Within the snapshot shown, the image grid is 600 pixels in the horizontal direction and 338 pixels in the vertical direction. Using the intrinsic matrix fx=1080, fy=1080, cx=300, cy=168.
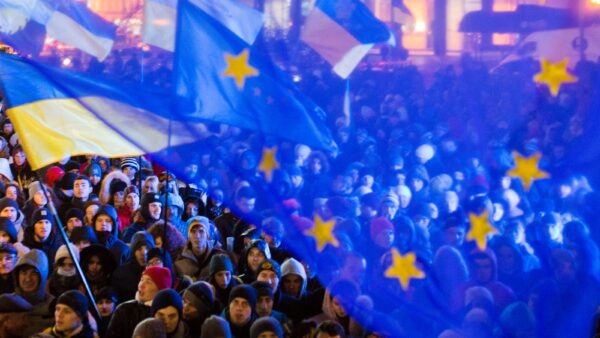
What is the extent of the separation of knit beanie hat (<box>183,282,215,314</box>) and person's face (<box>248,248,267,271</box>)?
4.60 ft

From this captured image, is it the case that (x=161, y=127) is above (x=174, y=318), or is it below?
above

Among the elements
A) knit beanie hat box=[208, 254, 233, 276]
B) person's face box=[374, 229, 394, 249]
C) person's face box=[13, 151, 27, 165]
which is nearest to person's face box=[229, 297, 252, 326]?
knit beanie hat box=[208, 254, 233, 276]

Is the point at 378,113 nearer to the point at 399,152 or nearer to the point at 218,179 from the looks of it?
the point at 399,152

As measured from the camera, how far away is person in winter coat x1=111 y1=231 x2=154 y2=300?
905 cm

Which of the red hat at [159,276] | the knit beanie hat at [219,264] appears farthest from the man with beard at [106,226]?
the red hat at [159,276]

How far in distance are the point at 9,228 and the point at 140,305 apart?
2750mm

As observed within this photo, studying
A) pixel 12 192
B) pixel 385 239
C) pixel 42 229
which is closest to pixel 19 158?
pixel 12 192

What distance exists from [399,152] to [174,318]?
7.93 feet

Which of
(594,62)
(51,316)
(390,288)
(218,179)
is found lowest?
(51,316)

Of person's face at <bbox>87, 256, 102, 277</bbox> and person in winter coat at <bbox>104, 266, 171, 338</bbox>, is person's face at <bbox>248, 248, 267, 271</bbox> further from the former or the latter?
person's face at <bbox>87, 256, 102, 277</bbox>

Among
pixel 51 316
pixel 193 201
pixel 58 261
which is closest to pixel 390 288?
pixel 51 316

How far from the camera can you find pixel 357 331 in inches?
309

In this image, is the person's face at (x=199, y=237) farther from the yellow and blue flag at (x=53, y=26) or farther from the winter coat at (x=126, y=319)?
the yellow and blue flag at (x=53, y=26)

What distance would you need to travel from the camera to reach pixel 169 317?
772 cm
